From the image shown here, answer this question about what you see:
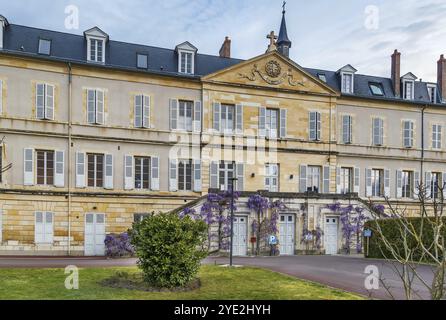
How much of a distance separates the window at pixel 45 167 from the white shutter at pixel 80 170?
123 centimetres

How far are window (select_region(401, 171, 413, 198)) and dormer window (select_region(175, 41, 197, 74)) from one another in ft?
52.4

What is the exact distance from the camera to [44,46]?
74.0 ft

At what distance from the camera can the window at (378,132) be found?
2802 centimetres

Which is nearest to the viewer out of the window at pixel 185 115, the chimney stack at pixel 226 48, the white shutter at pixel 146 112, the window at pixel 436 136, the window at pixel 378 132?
the white shutter at pixel 146 112

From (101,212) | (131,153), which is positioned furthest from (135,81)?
(101,212)

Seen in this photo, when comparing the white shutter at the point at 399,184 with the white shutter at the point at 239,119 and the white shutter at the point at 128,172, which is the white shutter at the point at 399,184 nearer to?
the white shutter at the point at 239,119

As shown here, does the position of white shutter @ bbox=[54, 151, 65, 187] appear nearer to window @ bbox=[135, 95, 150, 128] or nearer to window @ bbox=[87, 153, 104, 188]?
window @ bbox=[87, 153, 104, 188]

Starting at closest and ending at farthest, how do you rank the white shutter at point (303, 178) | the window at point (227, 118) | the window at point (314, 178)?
1. the window at point (227, 118)
2. the white shutter at point (303, 178)
3. the window at point (314, 178)

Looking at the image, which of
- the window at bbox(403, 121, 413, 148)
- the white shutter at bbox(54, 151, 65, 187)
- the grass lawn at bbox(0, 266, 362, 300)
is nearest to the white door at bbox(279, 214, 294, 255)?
Answer: the grass lawn at bbox(0, 266, 362, 300)

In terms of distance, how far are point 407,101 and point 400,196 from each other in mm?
6520

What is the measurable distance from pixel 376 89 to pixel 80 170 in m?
20.4

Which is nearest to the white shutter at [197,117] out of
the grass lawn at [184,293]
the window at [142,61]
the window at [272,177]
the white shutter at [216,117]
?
the white shutter at [216,117]

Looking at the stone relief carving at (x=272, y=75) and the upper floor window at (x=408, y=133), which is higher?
the stone relief carving at (x=272, y=75)

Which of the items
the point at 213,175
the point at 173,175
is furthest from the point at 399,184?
the point at 173,175
